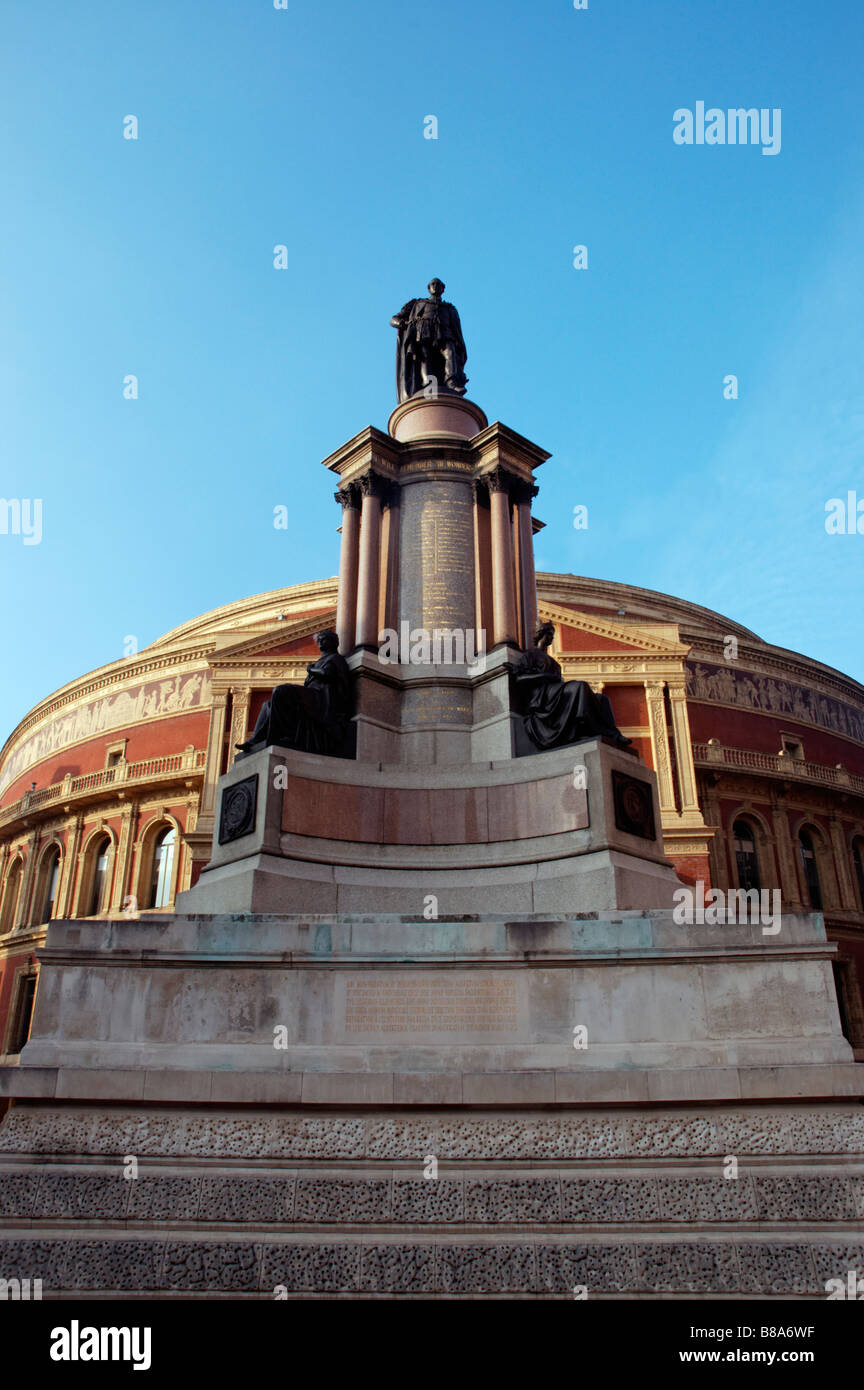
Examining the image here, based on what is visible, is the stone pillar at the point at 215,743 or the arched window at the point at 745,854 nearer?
the stone pillar at the point at 215,743

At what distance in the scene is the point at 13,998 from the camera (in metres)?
47.1

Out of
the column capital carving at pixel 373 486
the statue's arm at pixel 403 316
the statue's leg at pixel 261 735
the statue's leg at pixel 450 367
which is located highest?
the statue's arm at pixel 403 316

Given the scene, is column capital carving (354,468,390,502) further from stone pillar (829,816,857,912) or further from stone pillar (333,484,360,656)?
stone pillar (829,816,857,912)

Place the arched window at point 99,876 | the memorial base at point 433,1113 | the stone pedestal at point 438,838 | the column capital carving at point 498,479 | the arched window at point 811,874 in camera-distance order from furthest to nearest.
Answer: the arched window at point 99,876 < the arched window at point 811,874 < the column capital carving at point 498,479 < the stone pedestal at point 438,838 < the memorial base at point 433,1113

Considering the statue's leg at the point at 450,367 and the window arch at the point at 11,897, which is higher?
the window arch at the point at 11,897

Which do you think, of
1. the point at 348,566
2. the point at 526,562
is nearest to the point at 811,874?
the point at 526,562

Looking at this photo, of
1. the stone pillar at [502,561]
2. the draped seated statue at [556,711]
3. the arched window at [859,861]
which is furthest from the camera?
the arched window at [859,861]

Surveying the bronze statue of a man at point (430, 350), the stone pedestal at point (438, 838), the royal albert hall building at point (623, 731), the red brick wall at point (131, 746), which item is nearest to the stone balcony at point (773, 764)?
the royal albert hall building at point (623, 731)

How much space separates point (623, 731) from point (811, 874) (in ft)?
43.5

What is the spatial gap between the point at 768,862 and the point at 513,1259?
42.8 m

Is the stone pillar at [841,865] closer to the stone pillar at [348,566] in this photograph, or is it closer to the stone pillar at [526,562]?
the stone pillar at [526,562]

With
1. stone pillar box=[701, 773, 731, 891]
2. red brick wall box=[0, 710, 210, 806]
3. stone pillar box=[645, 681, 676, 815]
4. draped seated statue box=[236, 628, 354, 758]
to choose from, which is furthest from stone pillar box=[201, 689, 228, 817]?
draped seated statue box=[236, 628, 354, 758]

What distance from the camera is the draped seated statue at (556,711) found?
1018 cm

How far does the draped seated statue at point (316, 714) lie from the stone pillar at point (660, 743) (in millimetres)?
29101
